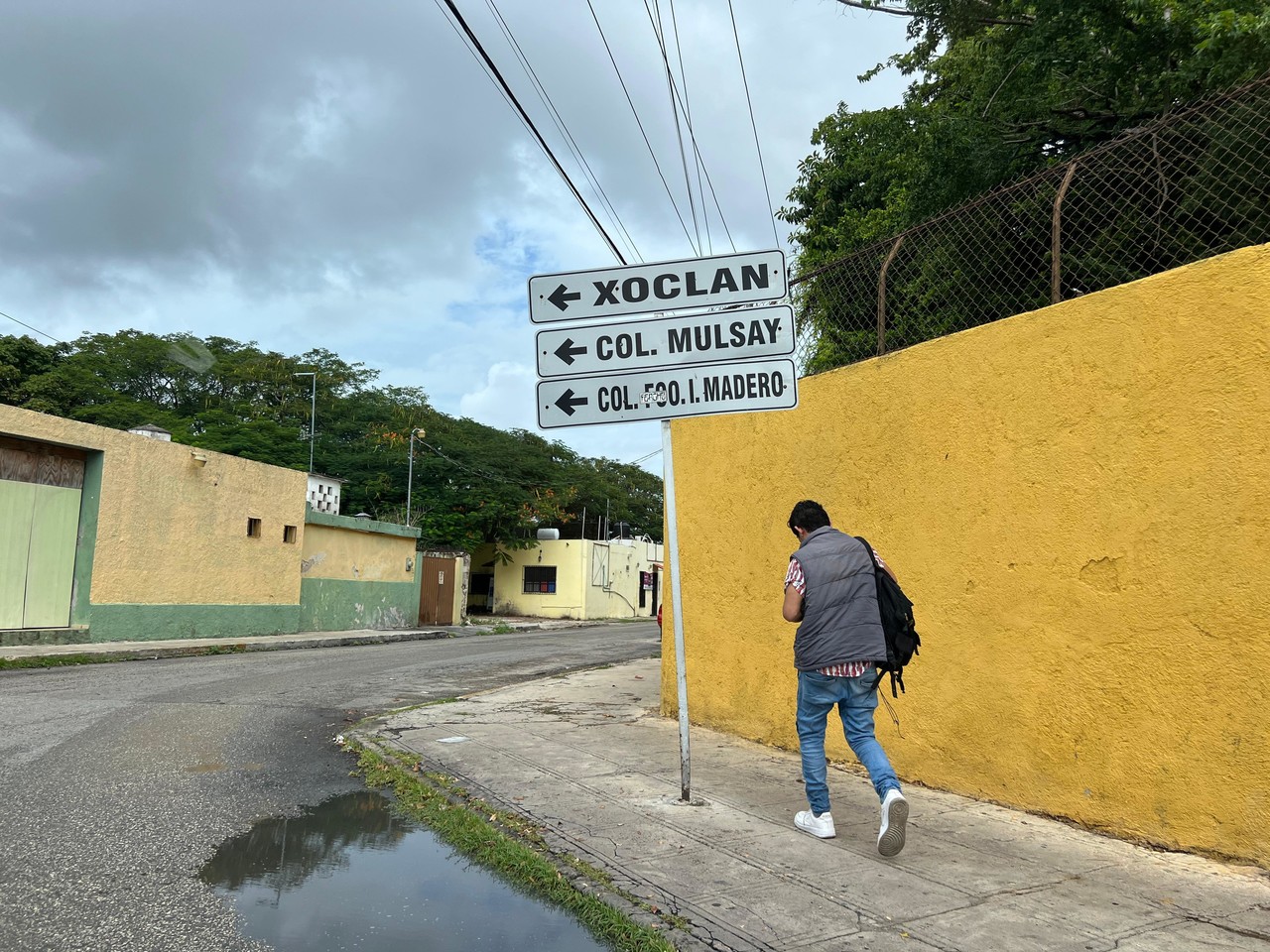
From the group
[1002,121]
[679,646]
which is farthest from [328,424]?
[679,646]

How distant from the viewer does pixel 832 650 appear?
13.0 ft

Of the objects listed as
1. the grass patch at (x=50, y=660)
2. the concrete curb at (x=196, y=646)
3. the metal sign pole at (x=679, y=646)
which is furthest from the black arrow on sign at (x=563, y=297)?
the concrete curb at (x=196, y=646)

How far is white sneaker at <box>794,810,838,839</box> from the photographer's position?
3998mm

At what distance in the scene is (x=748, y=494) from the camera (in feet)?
21.3

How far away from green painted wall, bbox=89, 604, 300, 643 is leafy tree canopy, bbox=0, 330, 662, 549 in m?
10.7

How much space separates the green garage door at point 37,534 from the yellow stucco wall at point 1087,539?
13.5 meters

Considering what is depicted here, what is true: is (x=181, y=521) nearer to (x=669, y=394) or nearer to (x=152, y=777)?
(x=152, y=777)

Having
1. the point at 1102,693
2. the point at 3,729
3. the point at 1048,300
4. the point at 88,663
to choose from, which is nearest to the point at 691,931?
the point at 1102,693

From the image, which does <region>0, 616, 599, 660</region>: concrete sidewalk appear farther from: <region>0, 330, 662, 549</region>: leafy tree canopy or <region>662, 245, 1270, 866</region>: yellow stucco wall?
<region>662, 245, 1270, 866</region>: yellow stucco wall

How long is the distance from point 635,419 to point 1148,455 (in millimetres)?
2485

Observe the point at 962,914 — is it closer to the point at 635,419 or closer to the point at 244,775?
the point at 635,419

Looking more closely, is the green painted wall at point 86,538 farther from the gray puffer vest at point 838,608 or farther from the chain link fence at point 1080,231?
the gray puffer vest at point 838,608

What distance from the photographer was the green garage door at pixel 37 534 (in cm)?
1380

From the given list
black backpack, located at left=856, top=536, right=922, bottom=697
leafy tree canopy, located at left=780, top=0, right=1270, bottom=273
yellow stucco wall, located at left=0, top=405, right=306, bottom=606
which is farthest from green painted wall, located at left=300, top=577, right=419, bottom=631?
black backpack, located at left=856, top=536, right=922, bottom=697
